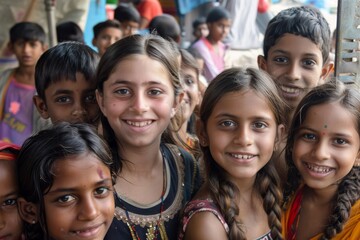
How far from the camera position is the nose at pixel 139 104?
159cm

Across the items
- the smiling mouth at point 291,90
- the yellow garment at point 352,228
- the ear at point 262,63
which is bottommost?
the yellow garment at point 352,228

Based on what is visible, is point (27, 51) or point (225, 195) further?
point (27, 51)

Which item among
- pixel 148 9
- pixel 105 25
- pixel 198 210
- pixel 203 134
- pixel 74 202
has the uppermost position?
pixel 148 9

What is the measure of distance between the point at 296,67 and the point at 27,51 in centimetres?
205

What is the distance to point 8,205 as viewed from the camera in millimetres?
1411

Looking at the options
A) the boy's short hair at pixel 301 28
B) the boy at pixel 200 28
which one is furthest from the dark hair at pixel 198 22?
the boy's short hair at pixel 301 28

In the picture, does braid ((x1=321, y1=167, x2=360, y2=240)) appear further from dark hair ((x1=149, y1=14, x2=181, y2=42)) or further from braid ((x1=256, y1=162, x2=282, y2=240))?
dark hair ((x1=149, y1=14, x2=181, y2=42))

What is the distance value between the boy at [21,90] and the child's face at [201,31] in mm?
2932

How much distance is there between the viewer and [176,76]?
69.7 inches

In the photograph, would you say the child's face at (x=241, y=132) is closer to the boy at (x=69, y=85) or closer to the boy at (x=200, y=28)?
the boy at (x=69, y=85)

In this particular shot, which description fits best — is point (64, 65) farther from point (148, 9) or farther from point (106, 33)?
point (148, 9)

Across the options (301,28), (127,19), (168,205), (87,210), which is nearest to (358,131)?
(301,28)

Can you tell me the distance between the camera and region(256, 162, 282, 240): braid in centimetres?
170

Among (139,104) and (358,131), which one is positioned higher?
Answer: (139,104)
